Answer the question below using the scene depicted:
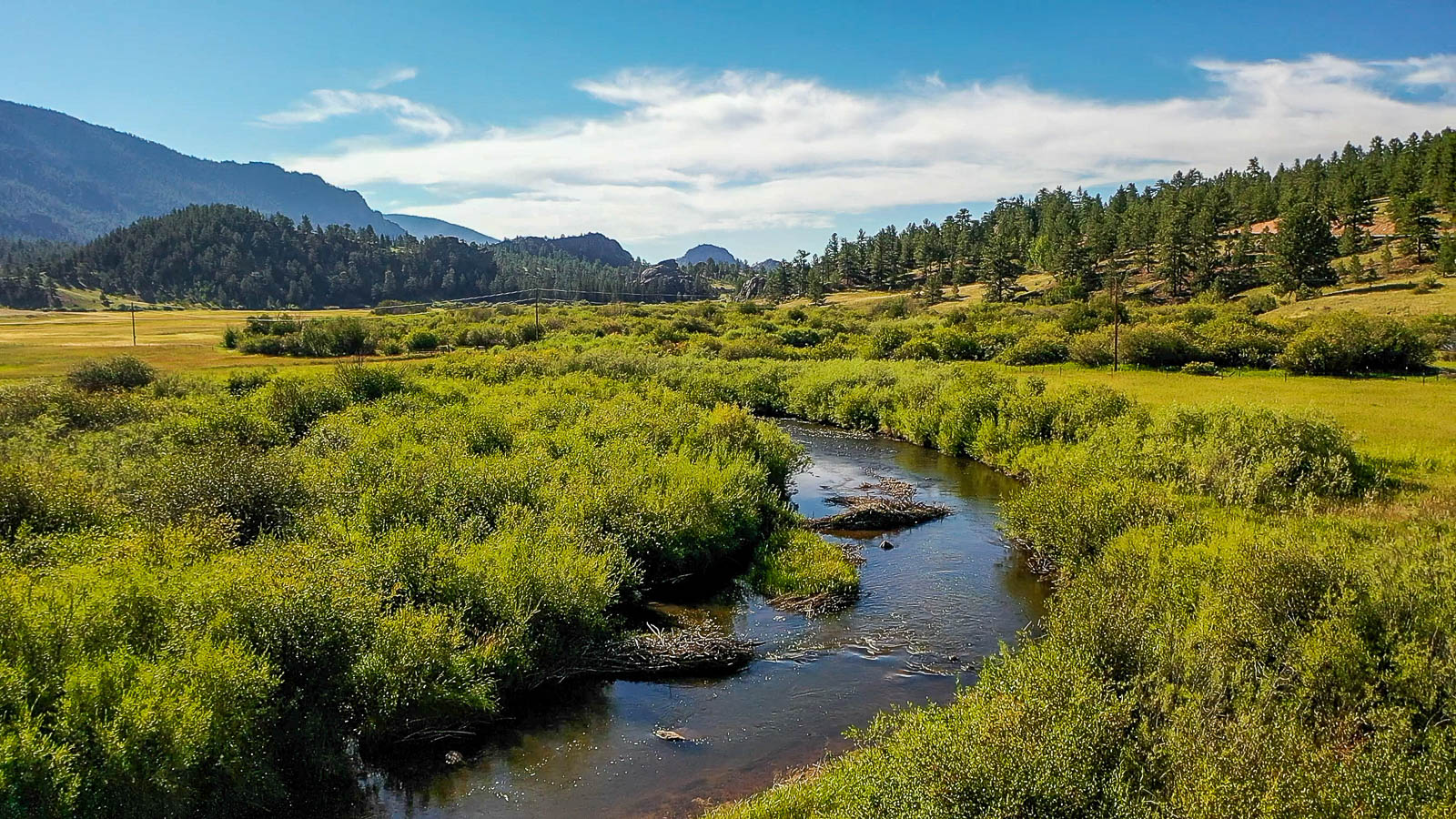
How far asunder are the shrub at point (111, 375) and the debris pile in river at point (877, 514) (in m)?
37.5

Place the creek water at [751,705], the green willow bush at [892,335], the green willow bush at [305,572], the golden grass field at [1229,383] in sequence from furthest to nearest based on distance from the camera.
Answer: the green willow bush at [892,335], the golden grass field at [1229,383], the creek water at [751,705], the green willow bush at [305,572]

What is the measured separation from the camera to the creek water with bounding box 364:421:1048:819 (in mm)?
14047

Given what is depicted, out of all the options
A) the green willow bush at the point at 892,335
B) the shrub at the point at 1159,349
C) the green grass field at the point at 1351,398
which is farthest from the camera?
the green willow bush at the point at 892,335

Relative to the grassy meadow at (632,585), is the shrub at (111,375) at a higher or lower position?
higher

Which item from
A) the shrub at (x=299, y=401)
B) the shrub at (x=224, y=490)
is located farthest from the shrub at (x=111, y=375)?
the shrub at (x=224, y=490)

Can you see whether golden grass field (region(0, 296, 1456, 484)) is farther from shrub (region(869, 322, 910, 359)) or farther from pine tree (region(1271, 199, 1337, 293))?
shrub (region(869, 322, 910, 359))

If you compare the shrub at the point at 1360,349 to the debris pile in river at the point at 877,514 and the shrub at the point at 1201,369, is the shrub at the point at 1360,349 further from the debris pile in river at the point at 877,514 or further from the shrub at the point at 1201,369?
the debris pile in river at the point at 877,514

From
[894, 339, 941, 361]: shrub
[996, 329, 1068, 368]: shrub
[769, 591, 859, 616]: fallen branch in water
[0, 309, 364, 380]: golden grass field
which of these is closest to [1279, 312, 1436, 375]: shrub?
[996, 329, 1068, 368]: shrub

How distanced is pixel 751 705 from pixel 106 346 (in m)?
75.5

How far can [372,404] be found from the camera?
39469 mm

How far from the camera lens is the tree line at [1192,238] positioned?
99562 millimetres

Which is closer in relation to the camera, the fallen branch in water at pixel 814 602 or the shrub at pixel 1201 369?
the fallen branch in water at pixel 814 602

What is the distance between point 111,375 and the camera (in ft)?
143

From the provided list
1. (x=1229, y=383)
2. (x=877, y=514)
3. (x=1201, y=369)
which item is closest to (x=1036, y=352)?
(x=1201, y=369)
